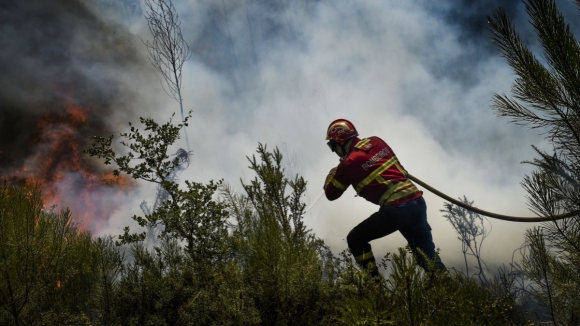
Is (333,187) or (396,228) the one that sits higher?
(333,187)

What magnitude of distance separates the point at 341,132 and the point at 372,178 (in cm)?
65

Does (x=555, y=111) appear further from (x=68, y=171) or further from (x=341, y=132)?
(x=68, y=171)

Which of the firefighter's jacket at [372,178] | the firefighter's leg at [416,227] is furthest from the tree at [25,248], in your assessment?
the firefighter's leg at [416,227]

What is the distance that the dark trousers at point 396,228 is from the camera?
12.8ft

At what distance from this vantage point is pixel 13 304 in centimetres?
302

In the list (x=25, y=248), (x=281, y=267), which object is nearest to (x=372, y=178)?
(x=281, y=267)

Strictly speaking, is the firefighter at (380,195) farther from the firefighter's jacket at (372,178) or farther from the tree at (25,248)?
the tree at (25,248)

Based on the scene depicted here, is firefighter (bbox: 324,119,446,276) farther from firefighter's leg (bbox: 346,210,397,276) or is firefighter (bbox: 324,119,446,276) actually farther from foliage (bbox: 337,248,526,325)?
foliage (bbox: 337,248,526,325)

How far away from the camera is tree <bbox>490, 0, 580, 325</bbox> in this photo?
189cm

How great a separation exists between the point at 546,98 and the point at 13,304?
12.7 feet

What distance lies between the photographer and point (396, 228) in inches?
156

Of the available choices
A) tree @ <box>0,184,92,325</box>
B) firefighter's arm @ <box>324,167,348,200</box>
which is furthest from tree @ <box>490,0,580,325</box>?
tree @ <box>0,184,92,325</box>

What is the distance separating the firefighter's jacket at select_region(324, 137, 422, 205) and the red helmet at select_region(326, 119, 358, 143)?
0.24m

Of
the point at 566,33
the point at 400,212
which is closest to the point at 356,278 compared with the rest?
the point at 566,33
